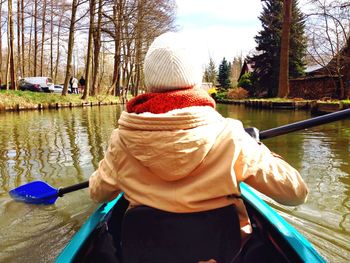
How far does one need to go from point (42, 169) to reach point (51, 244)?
2.63 meters

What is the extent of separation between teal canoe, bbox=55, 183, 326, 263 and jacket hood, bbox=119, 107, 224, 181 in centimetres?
76

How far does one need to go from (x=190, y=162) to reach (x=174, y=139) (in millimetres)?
110

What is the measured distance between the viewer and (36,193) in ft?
13.1

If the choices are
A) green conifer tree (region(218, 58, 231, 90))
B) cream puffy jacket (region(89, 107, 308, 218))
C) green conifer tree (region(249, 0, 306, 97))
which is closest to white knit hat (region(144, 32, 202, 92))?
cream puffy jacket (region(89, 107, 308, 218))

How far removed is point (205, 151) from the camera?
1408 millimetres

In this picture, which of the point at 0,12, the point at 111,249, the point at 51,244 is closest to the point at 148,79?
the point at 111,249

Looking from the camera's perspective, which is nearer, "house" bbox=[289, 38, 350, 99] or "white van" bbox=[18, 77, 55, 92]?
"house" bbox=[289, 38, 350, 99]

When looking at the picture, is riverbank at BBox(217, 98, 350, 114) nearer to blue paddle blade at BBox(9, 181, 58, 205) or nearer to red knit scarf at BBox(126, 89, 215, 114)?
blue paddle blade at BBox(9, 181, 58, 205)

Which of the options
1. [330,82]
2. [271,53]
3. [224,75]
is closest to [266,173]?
[330,82]

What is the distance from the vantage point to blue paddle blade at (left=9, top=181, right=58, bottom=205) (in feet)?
12.9

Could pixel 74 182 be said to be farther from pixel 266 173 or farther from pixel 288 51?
pixel 288 51

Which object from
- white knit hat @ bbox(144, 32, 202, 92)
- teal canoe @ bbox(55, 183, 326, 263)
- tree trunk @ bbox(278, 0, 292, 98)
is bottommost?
teal canoe @ bbox(55, 183, 326, 263)

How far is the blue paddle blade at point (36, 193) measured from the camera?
3.92m

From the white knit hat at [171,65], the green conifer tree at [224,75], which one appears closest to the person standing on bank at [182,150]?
the white knit hat at [171,65]
